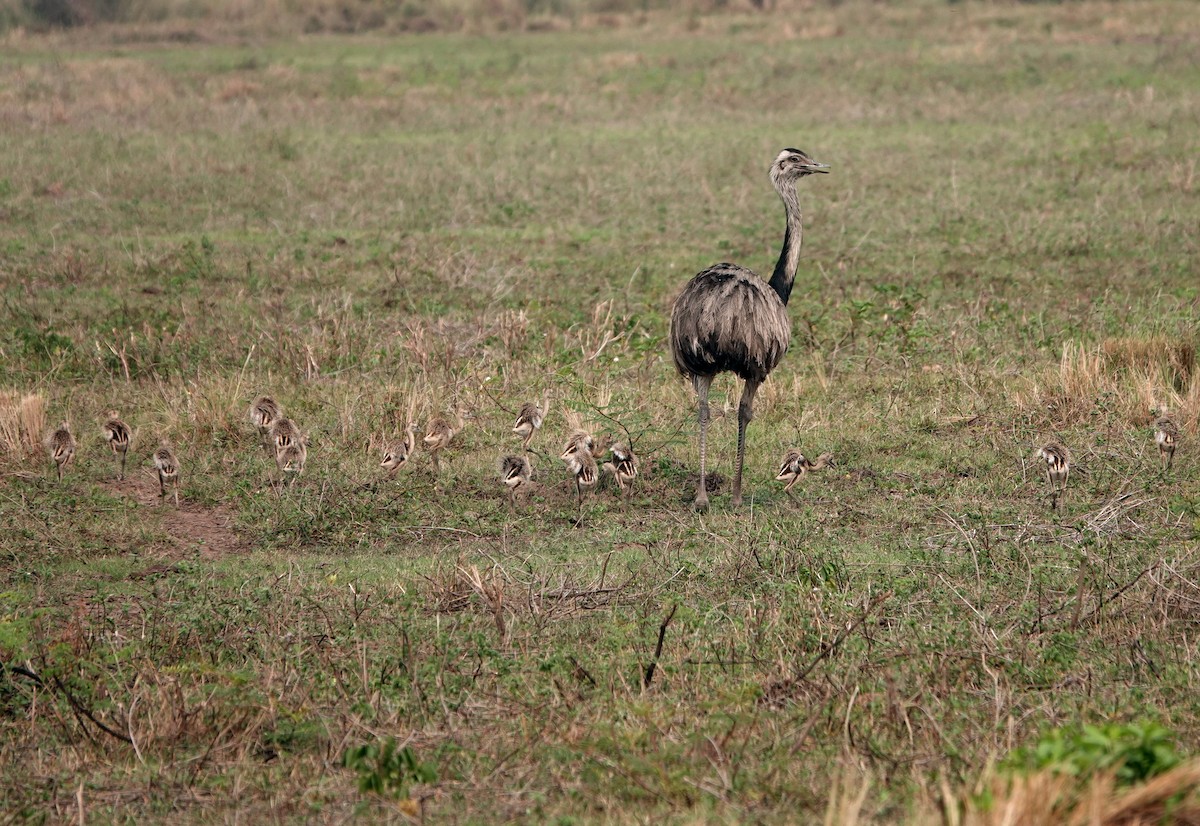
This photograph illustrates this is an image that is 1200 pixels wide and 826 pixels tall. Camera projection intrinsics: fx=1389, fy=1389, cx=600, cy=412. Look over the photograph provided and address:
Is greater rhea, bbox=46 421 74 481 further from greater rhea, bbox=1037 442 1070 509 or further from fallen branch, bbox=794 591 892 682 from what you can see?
greater rhea, bbox=1037 442 1070 509

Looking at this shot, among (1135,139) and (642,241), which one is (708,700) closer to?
(642,241)

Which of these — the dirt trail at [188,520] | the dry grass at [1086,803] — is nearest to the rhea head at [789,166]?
the dirt trail at [188,520]

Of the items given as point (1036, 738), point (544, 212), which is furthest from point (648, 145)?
point (1036, 738)

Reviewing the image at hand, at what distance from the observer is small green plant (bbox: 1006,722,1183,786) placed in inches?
182

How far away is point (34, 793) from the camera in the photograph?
565 centimetres

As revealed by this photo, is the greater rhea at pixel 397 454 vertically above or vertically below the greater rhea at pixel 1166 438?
below

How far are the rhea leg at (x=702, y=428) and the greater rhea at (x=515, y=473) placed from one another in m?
1.22

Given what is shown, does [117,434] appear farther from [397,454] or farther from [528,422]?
[528,422]

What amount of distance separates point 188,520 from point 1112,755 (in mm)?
6767

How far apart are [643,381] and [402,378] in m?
2.22

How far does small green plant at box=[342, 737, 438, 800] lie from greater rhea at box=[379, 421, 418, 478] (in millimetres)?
4551

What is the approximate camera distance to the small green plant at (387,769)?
542cm

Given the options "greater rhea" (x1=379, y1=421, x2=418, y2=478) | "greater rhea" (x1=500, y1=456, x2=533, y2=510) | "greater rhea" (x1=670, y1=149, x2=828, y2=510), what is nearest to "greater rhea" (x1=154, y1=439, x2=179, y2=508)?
"greater rhea" (x1=379, y1=421, x2=418, y2=478)

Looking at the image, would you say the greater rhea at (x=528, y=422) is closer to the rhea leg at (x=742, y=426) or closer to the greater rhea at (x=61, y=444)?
the rhea leg at (x=742, y=426)
